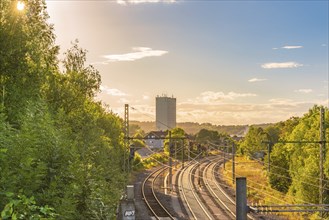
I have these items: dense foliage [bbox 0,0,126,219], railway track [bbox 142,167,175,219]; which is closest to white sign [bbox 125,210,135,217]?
dense foliage [bbox 0,0,126,219]

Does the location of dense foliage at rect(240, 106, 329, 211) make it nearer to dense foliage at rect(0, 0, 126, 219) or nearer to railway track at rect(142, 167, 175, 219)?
railway track at rect(142, 167, 175, 219)

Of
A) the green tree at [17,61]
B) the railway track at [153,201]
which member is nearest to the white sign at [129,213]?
the green tree at [17,61]

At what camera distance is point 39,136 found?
11.5 metres

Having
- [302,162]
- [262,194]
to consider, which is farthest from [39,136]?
[262,194]

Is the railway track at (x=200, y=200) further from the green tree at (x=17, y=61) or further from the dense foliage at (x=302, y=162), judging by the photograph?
the green tree at (x=17, y=61)

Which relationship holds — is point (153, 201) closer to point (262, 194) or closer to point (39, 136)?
point (262, 194)

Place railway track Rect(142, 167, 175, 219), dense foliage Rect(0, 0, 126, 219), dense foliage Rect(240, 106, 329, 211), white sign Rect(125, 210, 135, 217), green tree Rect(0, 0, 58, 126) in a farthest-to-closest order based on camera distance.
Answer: dense foliage Rect(240, 106, 329, 211)
railway track Rect(142, 167, 175, 219)
green tree Rect(0, 0, 58, 126)
white sign Rect(125, 210, 135, 217)
dense foliage Rect(0, 0, 126, 219)

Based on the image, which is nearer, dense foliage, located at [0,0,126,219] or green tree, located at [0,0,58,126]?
dense foliage, located at [0,0,126,219]

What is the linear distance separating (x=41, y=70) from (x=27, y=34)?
1.79m

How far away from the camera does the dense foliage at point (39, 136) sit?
9148 mm

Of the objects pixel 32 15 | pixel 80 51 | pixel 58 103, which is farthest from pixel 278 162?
pixel 32 15

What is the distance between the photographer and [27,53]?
16.9m

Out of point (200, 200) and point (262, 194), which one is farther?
point (262, 194)

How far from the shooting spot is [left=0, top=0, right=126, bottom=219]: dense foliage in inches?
360
